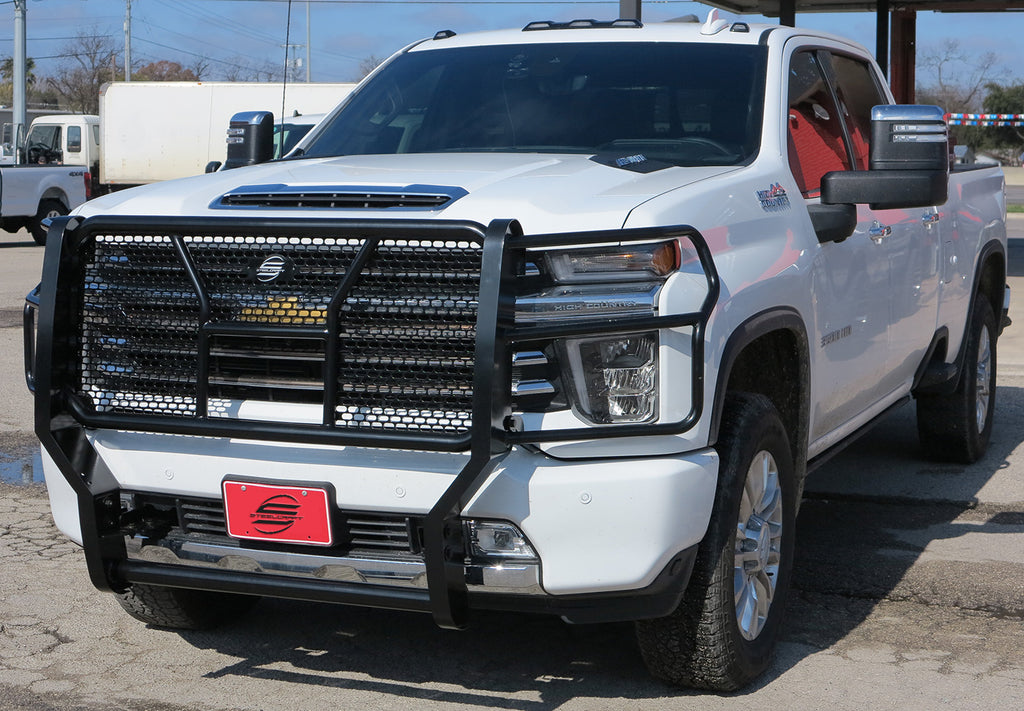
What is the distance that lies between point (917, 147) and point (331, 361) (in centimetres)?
212

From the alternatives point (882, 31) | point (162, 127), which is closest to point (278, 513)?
point (882, 31)

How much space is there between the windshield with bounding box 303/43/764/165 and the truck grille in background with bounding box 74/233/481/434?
1.39 metres

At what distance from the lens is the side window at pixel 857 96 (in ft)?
18.1

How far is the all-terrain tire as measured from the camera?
668 centimetres

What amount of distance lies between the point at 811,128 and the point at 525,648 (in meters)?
2.18

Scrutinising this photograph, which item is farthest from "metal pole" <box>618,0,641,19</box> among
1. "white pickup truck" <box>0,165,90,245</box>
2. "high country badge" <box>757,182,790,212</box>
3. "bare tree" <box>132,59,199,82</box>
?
"bare tree" <box>132,59,199,82</box>

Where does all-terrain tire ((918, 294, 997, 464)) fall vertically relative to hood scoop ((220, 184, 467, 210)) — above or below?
below

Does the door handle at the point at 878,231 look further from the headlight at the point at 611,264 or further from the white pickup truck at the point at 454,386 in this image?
the headlight at the point at 611,264

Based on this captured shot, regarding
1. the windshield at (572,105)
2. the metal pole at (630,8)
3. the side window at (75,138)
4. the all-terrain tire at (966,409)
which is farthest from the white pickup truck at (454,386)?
the side window at (75,138)

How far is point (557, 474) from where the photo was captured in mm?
3312

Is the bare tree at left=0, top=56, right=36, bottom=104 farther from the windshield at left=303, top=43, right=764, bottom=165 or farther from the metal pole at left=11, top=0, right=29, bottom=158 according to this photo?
the windshield at left=303, top=43, right=764, bottom=165

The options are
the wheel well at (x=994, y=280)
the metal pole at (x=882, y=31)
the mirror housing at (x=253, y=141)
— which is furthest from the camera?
the metal pole at (x=882, y=31)

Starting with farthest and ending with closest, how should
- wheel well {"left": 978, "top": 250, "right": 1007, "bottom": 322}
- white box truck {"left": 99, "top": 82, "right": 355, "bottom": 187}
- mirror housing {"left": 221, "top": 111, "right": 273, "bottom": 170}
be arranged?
white box truck {"left": 99, "top": 82, "right": 355, "bottom": 187} → wheel well {"left": 978, "top": 250, "right": 1007, "bottom": 322} → mirror housing {"left": 221, "top": 111, "right": 273, "bottom": 170}

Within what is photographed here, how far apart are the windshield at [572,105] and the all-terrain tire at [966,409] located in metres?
2.47
